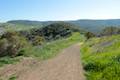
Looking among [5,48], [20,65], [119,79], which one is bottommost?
[5,48]

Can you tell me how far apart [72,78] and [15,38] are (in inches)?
1768

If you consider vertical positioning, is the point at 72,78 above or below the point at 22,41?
above

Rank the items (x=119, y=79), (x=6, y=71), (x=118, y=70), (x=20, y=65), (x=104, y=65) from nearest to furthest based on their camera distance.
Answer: (x=119, y=79) → (x=118, y=70) → (x=104, y=65) → (x=6, y=71) → (x=20, y=65)

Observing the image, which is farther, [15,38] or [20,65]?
[15,38]

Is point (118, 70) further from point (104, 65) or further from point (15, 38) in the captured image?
point (15, 38)

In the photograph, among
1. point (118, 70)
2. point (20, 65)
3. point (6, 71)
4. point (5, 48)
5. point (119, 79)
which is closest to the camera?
point (119, 79)

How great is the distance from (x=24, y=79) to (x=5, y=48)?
129 feet

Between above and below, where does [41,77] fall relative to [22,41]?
above

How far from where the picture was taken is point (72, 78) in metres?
17.7

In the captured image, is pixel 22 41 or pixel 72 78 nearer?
pixel 72 78

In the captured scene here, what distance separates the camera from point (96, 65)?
2048 centimetres

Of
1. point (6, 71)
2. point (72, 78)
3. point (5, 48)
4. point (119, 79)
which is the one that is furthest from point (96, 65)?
point (5, 48)

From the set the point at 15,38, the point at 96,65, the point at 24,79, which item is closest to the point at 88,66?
the point at 96,65

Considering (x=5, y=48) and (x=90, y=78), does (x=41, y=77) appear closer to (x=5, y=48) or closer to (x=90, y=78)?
(x=90, y=78)
